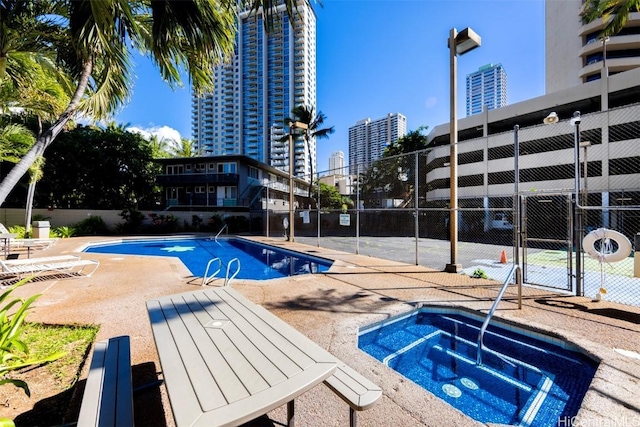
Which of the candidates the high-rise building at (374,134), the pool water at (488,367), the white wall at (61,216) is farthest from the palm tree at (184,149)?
the high-rise building at (374,134)

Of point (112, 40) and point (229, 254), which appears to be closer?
point (112, 40)

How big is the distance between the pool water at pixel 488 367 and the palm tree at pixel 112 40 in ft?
12.1

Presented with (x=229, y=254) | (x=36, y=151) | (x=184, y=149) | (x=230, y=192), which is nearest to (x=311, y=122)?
(x=230, y=192)

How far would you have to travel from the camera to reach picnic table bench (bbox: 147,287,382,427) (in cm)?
116

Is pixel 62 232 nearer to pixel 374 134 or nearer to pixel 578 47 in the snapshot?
pixel 578 47

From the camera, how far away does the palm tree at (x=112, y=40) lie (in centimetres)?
269

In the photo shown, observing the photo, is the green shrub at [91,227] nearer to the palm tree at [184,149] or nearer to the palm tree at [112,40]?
the palm tree at [184,149]

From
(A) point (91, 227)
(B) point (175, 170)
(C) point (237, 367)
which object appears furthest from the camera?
(B) point (175, 170)

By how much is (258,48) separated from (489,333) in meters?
86.8

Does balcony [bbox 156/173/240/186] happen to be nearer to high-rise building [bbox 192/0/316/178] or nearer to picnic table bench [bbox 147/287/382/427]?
picnic table bench [bbox 147/287/382/427]

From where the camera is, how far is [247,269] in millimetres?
9414

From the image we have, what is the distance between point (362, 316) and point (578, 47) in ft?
136

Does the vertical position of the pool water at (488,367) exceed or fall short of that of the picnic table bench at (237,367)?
it falls short

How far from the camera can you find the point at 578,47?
2956 centimetres
